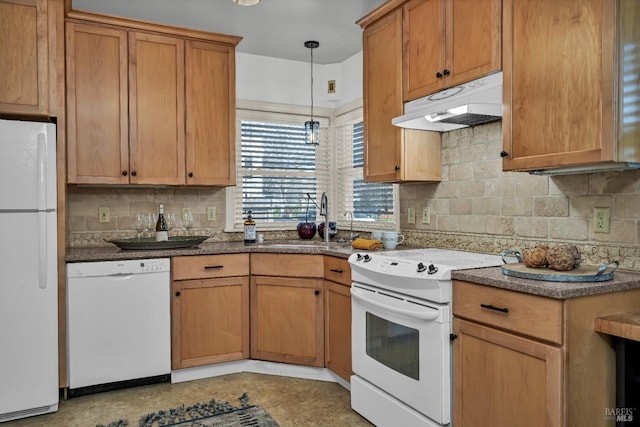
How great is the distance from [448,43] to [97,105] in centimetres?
236

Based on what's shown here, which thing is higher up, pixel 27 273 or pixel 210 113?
pixel 210 113

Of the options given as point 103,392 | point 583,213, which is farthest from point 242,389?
point 583,213

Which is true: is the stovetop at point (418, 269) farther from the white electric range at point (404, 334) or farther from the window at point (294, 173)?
the window at point (294, 173)

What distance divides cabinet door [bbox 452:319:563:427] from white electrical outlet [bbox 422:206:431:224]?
1.22m

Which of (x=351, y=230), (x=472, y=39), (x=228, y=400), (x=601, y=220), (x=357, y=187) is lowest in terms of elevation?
(x=228, y=400)

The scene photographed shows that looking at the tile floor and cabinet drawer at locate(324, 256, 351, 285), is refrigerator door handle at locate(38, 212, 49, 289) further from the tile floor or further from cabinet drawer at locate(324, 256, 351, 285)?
cabinet drawer at locate(324, 256, 351, 285)

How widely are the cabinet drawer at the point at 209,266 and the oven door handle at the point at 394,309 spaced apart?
0.96m

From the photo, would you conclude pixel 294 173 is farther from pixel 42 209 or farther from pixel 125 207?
pixel 42 209

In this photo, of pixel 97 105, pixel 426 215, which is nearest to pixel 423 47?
pixel 426 215

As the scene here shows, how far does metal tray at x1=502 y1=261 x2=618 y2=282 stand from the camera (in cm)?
174

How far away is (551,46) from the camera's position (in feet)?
6.39

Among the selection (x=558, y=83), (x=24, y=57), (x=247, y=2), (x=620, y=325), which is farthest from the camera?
(x=247, y=2)

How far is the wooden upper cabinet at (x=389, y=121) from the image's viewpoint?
293cm

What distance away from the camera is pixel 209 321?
10.6 feet
